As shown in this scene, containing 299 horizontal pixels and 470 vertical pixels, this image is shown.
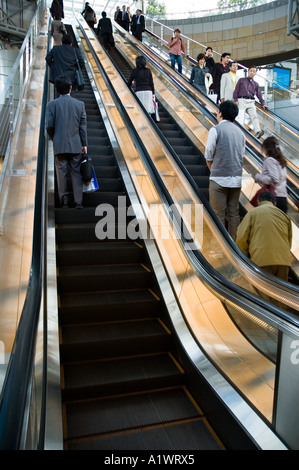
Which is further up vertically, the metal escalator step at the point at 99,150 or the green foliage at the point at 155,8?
the green foliage at the point at 155,8

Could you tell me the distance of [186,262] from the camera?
3.76 metres

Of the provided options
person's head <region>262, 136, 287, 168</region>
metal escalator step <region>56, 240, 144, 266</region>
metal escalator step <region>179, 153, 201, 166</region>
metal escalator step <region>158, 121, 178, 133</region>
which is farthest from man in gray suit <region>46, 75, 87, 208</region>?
metal escalator step <region>158, 121, 178, 133</region>

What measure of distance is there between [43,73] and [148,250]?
585 centimetres

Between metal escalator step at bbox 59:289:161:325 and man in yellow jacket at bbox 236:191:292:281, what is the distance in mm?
1026

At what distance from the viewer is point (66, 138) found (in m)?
5.21

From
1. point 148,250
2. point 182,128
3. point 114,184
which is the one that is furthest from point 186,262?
point 182,128

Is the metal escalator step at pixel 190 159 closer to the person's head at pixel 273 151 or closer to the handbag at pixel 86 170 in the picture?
the handbag at pixel 86 170

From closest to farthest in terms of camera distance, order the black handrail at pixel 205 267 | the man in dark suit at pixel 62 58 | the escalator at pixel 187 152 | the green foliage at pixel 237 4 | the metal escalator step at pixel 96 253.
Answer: the black handrail at pixel 205 267 → the metal escalator step at pixel 96 253 → the escalator at pixel 187 152 → the man in dark suit at pixel 62 58 → the green foliage at pixel 237 4

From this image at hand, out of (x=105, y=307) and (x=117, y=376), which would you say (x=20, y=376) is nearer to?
(x=117, y=376)

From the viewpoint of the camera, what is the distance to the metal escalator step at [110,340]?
324 centimetres

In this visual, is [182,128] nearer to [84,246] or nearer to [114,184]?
[114,184]

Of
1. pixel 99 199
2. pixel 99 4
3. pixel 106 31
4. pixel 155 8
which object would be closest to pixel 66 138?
pixel 99 199

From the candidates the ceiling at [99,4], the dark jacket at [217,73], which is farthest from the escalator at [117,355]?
the ceiling at [99,4]

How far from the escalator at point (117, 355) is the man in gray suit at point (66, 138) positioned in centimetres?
46
